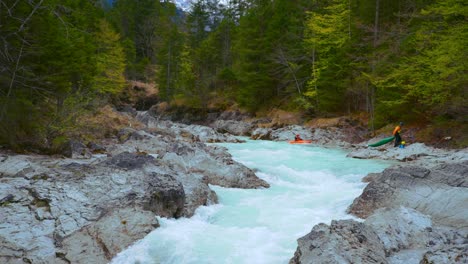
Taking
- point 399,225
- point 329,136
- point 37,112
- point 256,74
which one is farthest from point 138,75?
point 399,225

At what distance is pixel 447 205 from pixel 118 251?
6292 mm

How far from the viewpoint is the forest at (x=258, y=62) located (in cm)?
1029

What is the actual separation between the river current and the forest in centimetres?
376

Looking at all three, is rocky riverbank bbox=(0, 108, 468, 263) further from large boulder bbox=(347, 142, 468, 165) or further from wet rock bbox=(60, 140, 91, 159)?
large boulder bbox=(347, 142, 468, 165)

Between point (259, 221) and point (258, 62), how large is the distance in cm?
2976

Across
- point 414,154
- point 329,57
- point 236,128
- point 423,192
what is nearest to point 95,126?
point 423,192

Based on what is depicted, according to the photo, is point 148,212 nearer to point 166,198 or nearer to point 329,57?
point 166,198

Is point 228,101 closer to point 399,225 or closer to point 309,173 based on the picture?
point 309,173

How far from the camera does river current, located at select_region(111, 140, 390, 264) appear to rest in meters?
5.68

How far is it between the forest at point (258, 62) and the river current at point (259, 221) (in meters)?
3.76

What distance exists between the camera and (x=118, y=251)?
5.62 meters

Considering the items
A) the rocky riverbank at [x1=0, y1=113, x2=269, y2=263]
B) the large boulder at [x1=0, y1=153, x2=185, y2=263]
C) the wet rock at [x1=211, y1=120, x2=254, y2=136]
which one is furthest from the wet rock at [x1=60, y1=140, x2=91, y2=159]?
the wet rock at [x1=211, y1=120, x2=254, y2=136]

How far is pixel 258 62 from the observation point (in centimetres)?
3559

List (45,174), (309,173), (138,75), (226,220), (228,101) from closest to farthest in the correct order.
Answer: (45,174) → (226,220) → (309,173) → (228,101) → (138,75)
